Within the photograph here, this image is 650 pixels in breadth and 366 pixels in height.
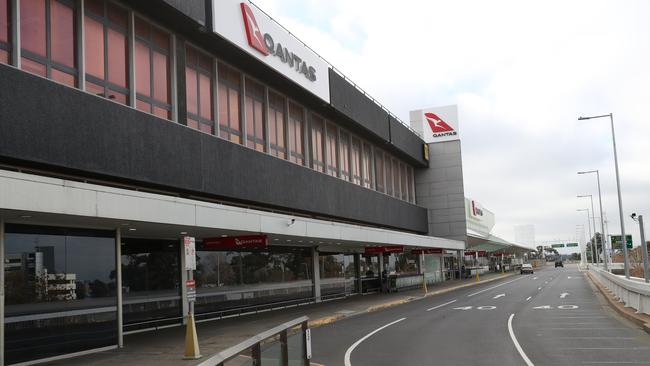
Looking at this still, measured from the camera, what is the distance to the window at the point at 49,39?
50.4 ft

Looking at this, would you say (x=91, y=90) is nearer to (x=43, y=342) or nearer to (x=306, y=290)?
(x=43, y=342)

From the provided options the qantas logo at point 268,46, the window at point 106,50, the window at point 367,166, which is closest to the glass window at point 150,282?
the window at point 106,50

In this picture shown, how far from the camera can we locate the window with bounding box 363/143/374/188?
138 ft

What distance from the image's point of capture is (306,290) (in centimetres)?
3228

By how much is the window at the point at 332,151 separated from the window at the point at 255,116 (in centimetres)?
823

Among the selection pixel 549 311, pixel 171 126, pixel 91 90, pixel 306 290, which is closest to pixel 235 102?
pixel 171 126

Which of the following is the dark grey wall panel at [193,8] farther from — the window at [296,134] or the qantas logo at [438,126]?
the qantas logo at [438,126]

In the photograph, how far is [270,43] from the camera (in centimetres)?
2588

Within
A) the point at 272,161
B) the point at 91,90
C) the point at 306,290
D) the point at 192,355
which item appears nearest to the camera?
the point at 192,355

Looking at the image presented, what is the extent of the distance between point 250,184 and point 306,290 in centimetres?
975

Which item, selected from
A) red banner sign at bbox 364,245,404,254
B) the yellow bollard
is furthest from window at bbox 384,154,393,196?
the yellow bollard

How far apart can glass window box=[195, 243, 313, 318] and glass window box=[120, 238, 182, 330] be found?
63.3 inches

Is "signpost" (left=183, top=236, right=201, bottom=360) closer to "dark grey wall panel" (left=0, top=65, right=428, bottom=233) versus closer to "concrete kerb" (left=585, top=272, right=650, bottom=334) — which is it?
"dark grey wall panel" (left=0, top=65, right=428, bottom=233)

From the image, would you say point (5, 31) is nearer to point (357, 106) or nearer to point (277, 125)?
point (277, 125)
